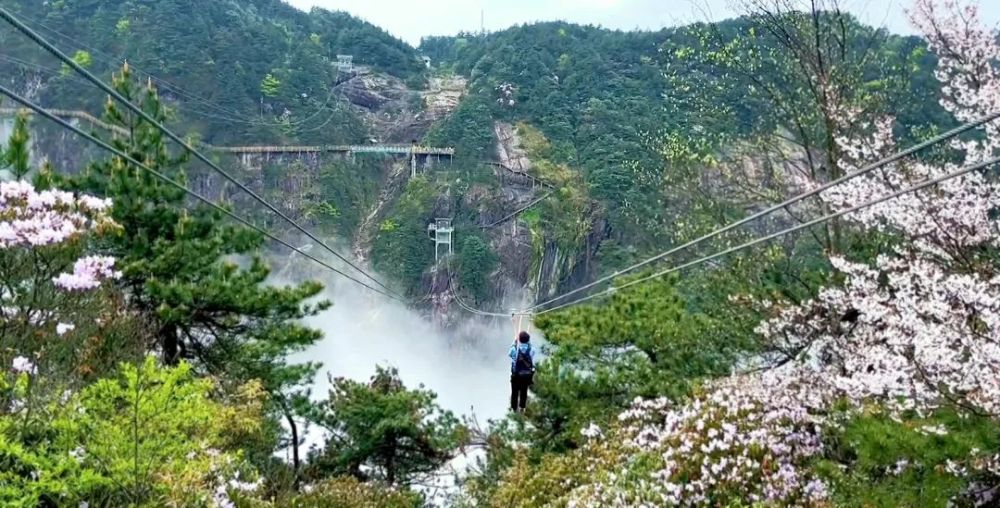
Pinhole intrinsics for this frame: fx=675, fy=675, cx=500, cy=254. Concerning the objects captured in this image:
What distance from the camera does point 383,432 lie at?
10227 millimetres

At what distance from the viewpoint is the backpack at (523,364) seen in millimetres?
8398

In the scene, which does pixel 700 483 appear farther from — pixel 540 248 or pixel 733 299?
pixel 540 248

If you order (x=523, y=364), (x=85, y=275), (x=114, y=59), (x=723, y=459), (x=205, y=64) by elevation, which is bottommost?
(x=723, y=459)

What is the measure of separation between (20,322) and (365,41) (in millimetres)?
63272

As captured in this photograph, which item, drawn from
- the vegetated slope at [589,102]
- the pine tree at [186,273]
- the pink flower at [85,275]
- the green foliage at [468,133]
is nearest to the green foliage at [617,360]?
the pine tree at [186,273]

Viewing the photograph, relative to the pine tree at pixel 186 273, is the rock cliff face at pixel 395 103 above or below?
above

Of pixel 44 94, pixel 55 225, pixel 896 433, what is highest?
pixel 44 94

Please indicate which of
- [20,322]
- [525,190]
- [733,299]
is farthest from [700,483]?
[525,190]

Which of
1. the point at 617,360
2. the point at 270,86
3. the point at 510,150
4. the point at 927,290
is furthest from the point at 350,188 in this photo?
the point at 927,290

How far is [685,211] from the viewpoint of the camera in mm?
11562

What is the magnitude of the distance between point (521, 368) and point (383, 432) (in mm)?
2841

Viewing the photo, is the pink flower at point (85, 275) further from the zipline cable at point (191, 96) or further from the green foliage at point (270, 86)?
the green foliage at point (270, 86)

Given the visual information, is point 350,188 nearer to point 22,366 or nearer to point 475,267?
point 475,267

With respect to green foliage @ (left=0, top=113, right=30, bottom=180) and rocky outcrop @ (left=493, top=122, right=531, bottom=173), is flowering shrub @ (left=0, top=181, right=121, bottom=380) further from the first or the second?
rocky outcrop @ (left=493, top=122, right=531, bottom=173)
